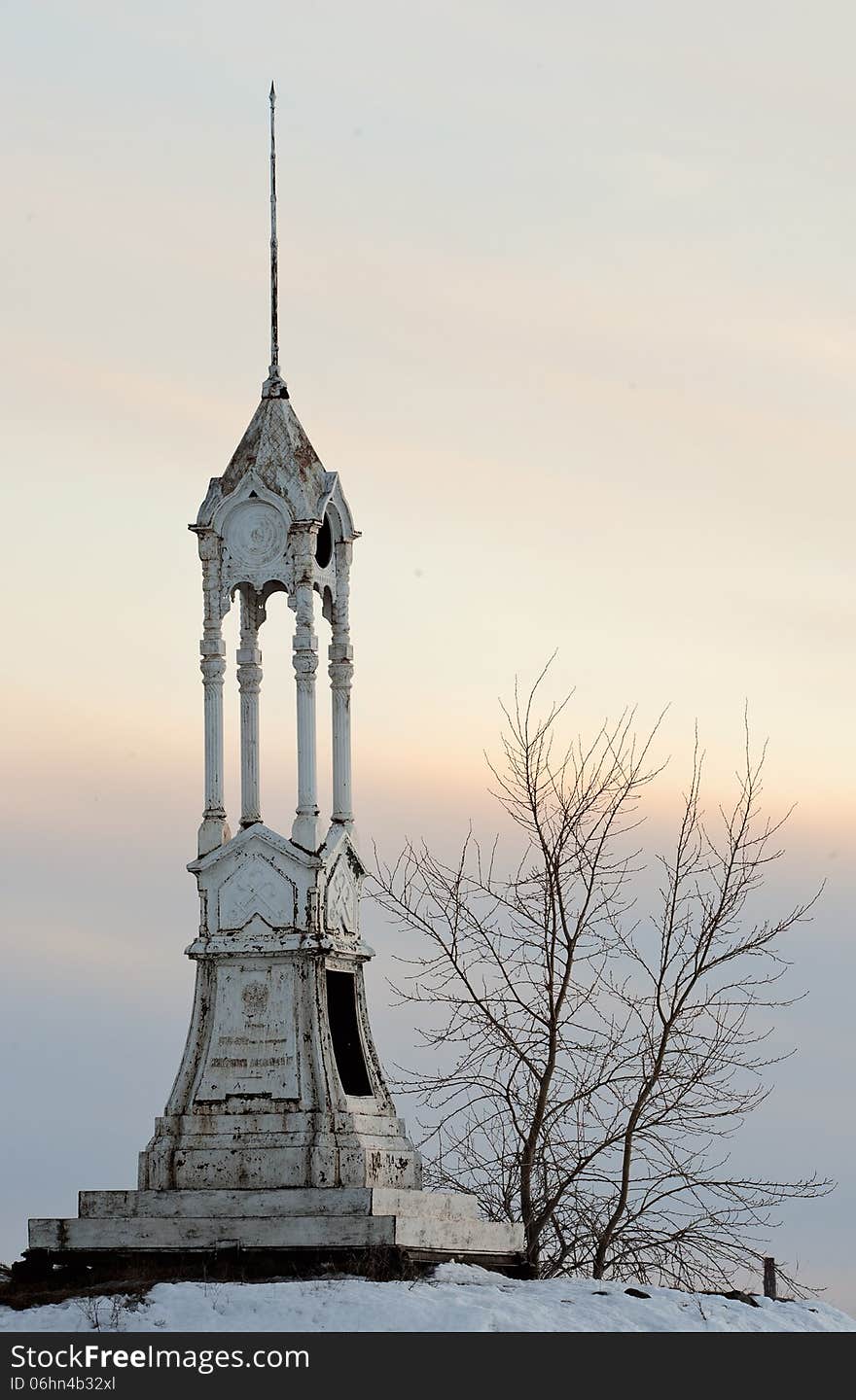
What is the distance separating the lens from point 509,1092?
2241 centimetres

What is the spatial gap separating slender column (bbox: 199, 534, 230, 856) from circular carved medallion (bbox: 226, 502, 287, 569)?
7.4 inches

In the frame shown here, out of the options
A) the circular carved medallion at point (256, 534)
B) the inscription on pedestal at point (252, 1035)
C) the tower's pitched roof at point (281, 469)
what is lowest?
the inscription on pedestal at point (252, 1035)

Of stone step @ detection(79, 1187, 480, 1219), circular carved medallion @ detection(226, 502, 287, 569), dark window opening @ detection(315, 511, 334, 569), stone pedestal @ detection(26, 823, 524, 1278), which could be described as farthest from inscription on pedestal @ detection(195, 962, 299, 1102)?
dark window opening @ detection(315, 511, 334, 569)

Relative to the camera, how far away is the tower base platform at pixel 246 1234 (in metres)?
16.6

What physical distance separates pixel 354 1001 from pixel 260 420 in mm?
4882

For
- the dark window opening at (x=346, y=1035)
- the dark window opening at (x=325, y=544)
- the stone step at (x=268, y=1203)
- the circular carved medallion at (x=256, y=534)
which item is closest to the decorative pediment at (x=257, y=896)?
the dark window opening at (x=346, y=1035)

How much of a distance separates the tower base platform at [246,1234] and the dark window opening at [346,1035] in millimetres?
1148

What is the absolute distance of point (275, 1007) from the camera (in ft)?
58.4

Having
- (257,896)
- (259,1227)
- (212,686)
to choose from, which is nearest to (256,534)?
(212,686)

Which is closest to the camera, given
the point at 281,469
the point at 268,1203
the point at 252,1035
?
the point at 268,1203

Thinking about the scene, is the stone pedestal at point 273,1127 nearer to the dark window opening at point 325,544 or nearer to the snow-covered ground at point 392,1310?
the snow-covered ground at point 392,1310

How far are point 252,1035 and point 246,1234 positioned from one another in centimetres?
160

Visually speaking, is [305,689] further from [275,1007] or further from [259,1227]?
[259,1227]
